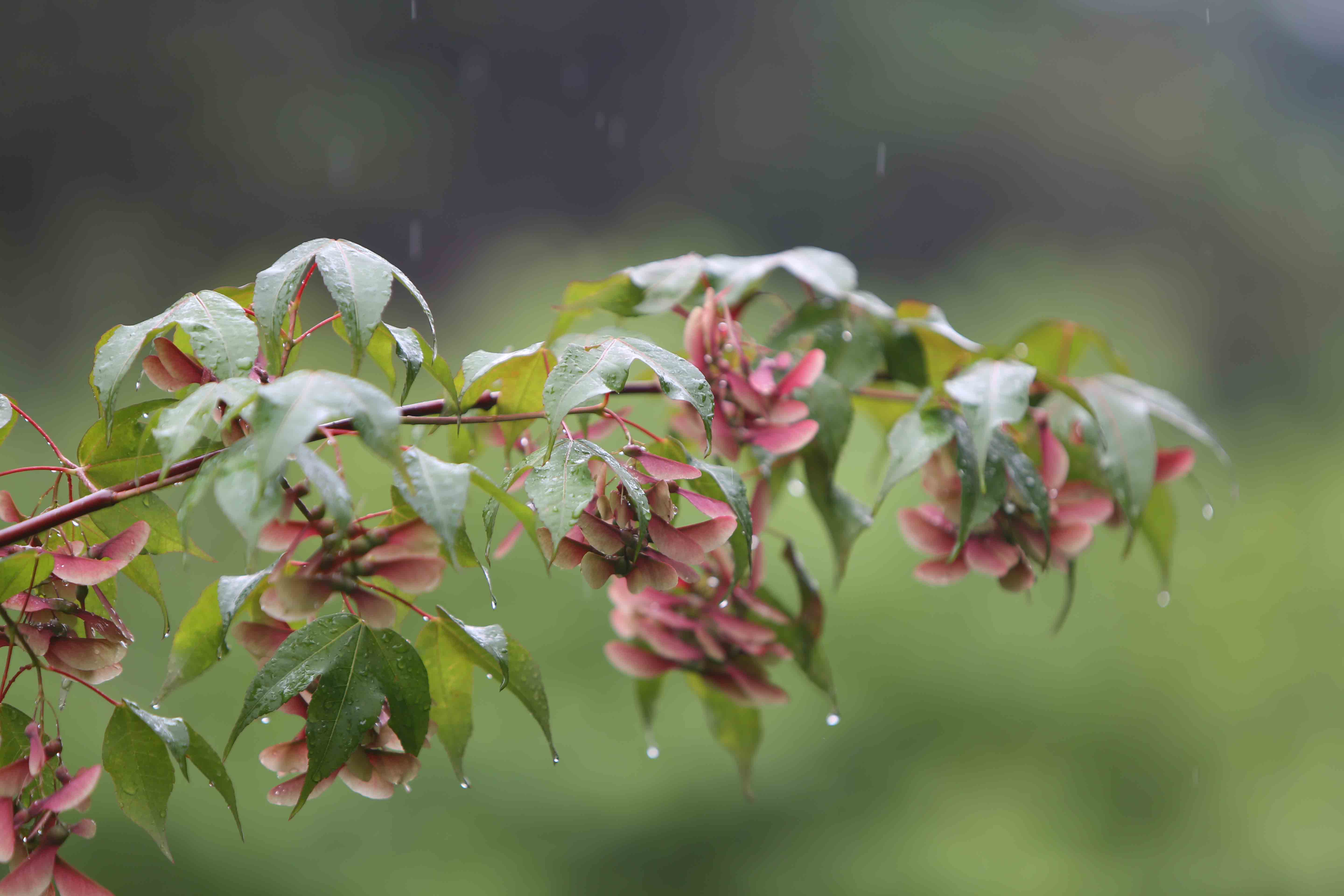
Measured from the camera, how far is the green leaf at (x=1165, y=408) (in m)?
0.48

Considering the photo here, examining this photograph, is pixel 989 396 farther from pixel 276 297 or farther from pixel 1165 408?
pixel 276 297

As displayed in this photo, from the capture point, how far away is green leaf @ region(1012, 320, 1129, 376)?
0.55 m

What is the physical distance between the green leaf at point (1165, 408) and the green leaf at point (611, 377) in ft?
0.87

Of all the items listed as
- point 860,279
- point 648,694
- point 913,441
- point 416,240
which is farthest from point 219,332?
point 860,279

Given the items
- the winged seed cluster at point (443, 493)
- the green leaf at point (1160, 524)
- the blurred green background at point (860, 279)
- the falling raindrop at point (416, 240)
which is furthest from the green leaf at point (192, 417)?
the falling raindrop at point (416, 240)

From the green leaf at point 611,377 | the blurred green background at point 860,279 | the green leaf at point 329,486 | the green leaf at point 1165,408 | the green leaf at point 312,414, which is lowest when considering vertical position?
the blurred green background at point 860,279

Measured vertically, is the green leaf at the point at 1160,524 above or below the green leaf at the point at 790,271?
below

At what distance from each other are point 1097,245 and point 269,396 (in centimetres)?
181

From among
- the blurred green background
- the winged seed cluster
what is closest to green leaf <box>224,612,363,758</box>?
the winged seed cluster

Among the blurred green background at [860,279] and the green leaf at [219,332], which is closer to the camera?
the green leaf at [219,332]

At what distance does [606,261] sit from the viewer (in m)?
1.55

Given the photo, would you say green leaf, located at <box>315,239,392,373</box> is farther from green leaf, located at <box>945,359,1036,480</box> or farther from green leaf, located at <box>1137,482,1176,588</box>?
green leaf, located at <box>1137,482,1176,588</box>

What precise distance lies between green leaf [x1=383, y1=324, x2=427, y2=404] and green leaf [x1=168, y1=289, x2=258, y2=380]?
5 cm

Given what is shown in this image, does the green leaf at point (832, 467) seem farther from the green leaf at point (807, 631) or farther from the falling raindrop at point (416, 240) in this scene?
the falling raindrop at point (416, 240)
